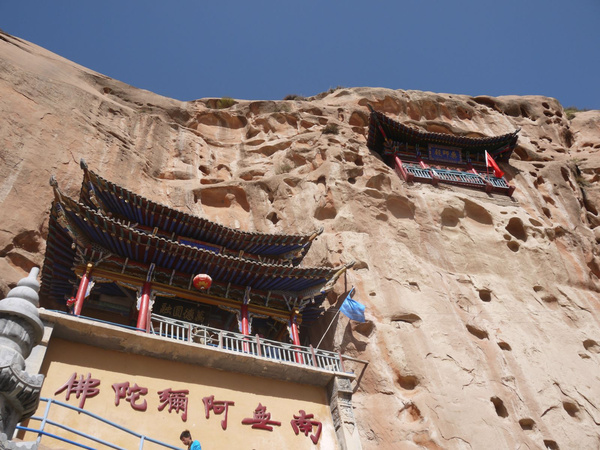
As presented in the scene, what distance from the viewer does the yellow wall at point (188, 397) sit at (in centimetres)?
875

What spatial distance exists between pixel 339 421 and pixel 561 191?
14865mm

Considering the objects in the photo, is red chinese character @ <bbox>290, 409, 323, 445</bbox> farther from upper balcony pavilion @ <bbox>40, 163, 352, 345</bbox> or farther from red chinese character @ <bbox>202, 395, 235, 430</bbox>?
upper balcony pavilion @ <bbox>40, 163, 352, 345</bbox>

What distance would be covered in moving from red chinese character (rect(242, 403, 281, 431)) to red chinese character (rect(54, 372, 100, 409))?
8.50ft

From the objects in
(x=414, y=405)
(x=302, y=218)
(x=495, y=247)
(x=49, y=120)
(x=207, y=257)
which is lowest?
(x=414, y=405)

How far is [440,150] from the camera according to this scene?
22.3 metres

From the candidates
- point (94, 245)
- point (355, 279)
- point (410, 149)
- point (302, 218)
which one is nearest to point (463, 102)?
→ point (410, 149)

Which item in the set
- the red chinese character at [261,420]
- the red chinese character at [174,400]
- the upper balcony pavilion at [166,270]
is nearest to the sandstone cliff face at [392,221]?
the upper balcony pavilion at [166,270]

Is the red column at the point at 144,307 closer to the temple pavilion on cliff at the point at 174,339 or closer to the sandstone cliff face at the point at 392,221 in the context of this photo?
the temple pavilion on cliff at the point at 174,339

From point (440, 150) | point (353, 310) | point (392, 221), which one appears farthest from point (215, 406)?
point (440, 150)

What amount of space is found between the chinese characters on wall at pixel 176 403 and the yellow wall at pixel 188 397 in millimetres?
57

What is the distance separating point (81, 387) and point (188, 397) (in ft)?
5.82

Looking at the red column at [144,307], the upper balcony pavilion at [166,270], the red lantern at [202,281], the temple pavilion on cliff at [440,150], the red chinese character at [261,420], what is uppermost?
the temple pavilion on cliff at [440,150]

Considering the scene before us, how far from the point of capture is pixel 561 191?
68.8 ft

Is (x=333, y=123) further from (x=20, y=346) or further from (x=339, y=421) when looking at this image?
(x=20, y=346)
